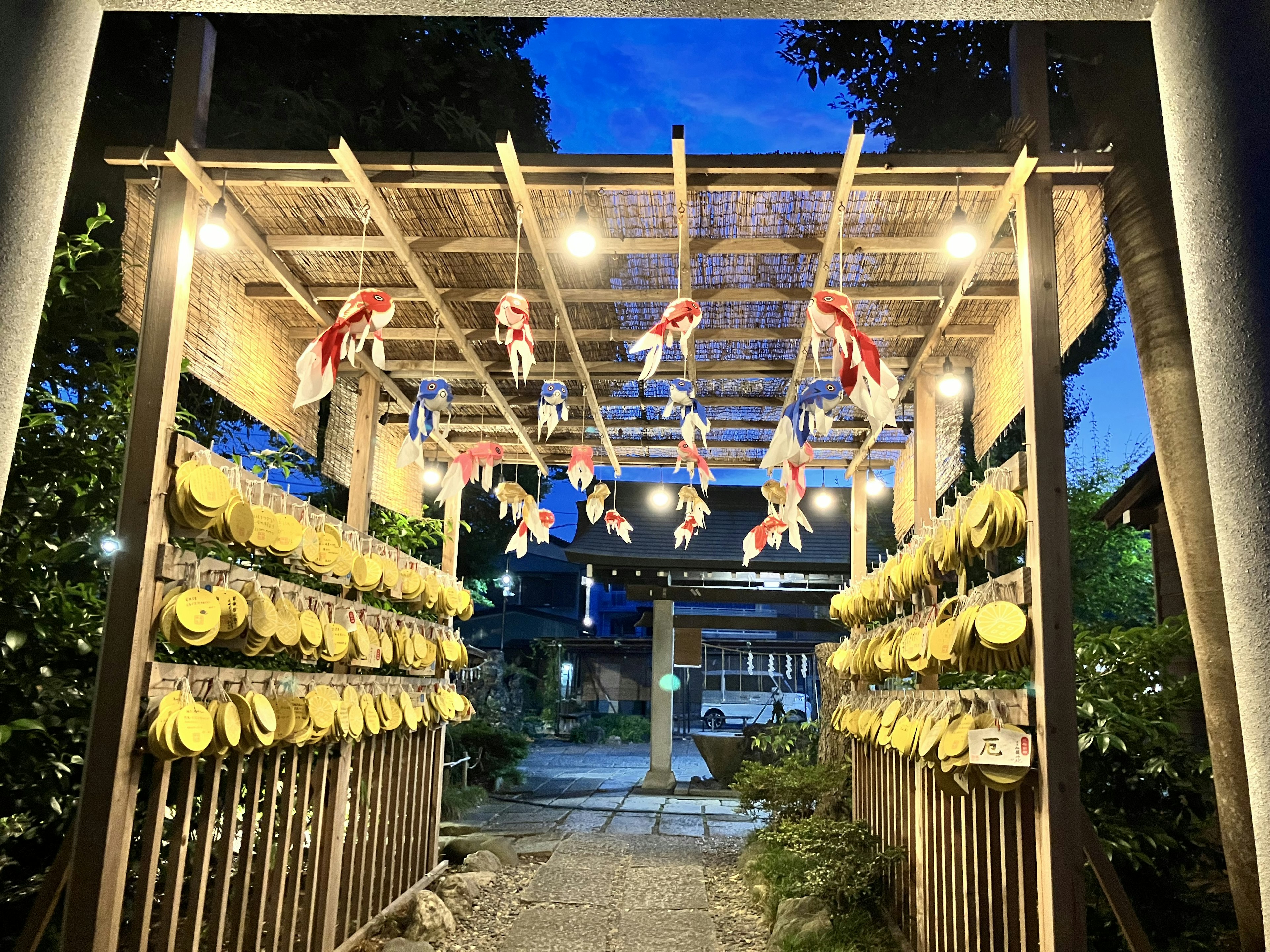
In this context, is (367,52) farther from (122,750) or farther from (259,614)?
(122,750)

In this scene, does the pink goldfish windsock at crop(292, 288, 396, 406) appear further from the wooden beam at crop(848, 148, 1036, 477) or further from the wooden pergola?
the wooden beam at crop(848, 148, 1036, 477)

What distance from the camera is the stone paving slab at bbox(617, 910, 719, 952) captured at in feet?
16.1

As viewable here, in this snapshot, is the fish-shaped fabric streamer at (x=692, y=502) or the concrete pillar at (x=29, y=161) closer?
the concrete pillar at (x=29, y=161)

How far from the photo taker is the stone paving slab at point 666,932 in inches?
193

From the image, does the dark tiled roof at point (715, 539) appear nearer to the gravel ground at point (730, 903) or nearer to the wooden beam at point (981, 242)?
the gravel ground at point (730, 903)

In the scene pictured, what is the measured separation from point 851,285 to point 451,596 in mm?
3303

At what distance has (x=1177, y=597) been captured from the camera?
7.67m

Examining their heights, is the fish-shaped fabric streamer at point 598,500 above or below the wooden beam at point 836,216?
below

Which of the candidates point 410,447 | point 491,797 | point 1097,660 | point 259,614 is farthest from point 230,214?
point 491,797

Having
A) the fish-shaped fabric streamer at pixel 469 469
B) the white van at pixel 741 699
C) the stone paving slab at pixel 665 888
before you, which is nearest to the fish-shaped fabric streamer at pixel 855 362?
the fish-shaped fabric streamer at pixel 469 469

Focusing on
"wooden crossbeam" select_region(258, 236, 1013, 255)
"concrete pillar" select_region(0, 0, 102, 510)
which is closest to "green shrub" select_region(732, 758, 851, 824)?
"wooden crossbeam" select_region(258, 236, 1013, 255)

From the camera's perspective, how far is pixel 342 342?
11.6ft

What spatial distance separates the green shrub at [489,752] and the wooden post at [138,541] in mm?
8611

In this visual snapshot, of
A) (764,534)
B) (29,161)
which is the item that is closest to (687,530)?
(764,534)
